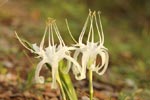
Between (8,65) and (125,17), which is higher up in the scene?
(125,17)

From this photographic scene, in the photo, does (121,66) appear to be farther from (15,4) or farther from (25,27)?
(15,4)

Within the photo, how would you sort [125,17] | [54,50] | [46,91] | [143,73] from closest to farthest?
1. [54,50]
2. [46,91]
3. [143,73]
4. [125,17]

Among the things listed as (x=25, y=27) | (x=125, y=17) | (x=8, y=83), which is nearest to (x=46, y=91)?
(x=8, y=83)

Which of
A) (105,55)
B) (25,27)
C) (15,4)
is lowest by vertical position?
(105,55)

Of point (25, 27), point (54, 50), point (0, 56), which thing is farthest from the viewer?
point (25, 27)

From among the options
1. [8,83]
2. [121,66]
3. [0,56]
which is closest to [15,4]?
[121,66]

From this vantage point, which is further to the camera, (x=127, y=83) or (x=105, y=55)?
(x=127, y=83)
